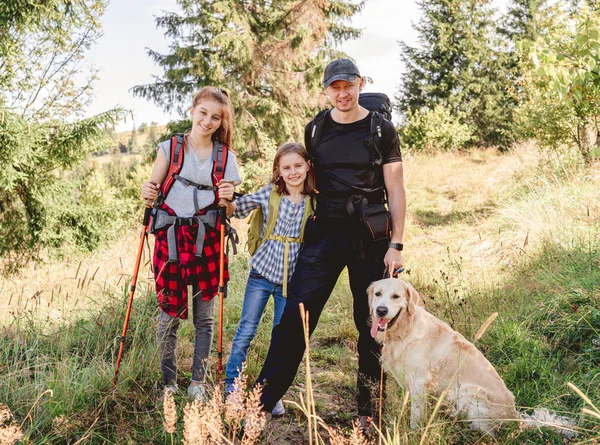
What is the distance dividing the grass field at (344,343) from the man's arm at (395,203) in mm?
882

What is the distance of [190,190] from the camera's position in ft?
11.2

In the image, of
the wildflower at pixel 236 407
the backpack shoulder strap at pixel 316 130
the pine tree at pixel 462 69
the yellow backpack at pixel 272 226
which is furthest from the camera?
the pine tree at pixel 462 69

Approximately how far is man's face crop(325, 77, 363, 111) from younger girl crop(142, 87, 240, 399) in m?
0.84

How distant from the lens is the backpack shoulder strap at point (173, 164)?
132 inches

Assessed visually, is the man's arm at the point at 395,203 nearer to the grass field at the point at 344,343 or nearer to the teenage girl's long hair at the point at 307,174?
the teenage girl's long hair at the point at 307,174

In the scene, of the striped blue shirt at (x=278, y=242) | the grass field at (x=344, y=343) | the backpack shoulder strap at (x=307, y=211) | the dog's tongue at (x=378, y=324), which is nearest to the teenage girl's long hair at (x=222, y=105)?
the striped blue shirt at (x=278, y=242)

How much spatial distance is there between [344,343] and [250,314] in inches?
69.1

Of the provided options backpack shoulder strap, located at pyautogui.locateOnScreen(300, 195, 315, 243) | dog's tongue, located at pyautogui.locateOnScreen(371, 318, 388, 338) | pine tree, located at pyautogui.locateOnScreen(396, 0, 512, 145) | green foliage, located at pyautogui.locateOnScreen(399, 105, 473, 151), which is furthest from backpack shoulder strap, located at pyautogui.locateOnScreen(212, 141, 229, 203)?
pine tree, located at pyautogui.locateOnScreen(396, 0, 512, 145)

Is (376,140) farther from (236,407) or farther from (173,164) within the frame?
(236,407)

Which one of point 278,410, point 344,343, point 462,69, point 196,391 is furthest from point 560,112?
point 462,69

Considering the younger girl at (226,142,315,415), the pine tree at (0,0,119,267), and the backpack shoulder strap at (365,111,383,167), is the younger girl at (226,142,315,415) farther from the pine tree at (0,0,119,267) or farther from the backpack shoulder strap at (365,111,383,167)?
the pine tree at (0,0,119,267)

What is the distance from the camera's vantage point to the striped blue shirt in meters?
3.48

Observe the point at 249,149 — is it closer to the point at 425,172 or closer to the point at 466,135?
the point at 425,172

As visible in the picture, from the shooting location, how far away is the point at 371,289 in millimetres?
3080
